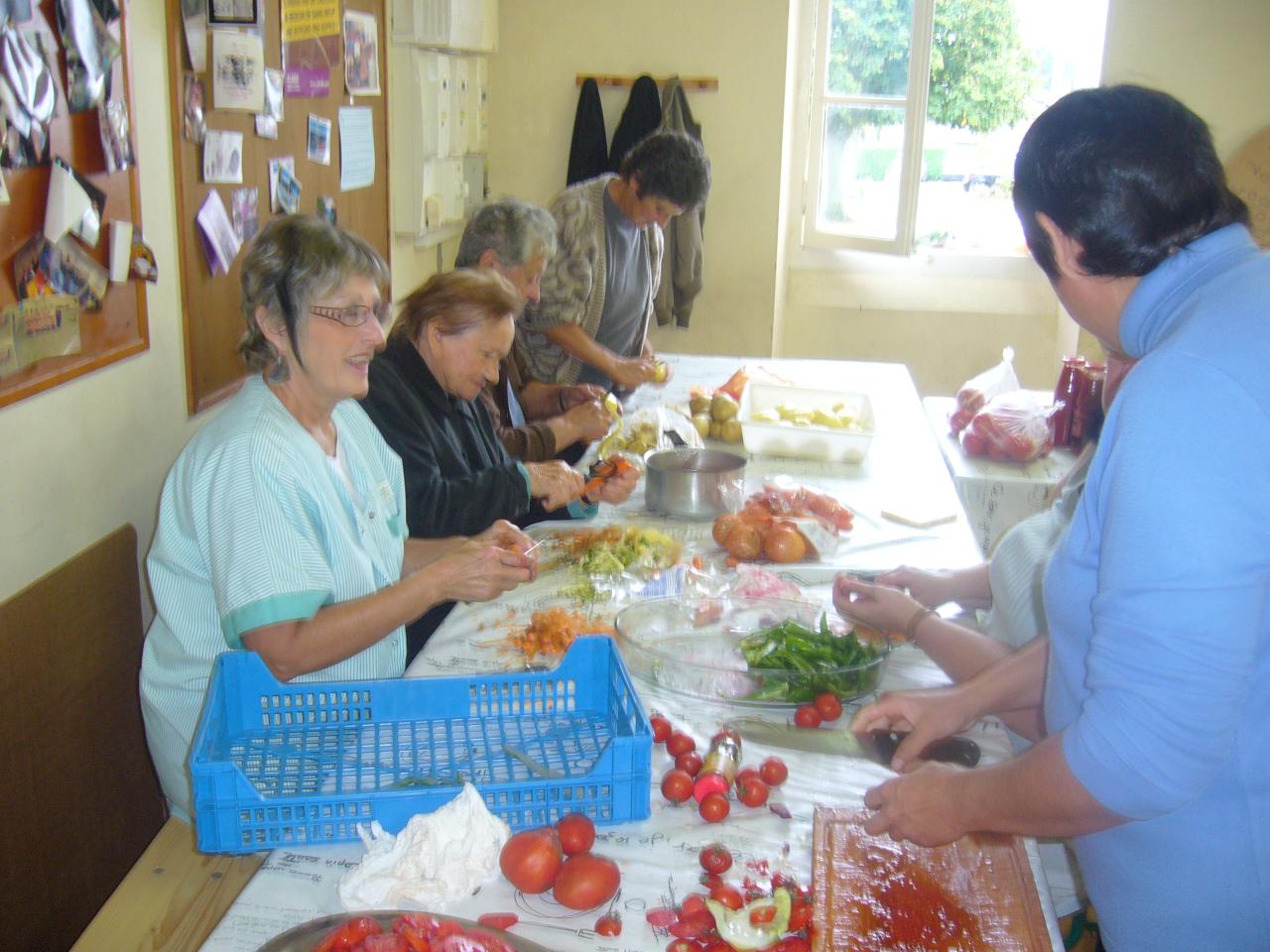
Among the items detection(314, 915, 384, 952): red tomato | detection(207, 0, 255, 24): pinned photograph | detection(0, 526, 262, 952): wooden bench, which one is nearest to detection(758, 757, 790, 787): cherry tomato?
detection(314, 915, 384, 952): red tomato

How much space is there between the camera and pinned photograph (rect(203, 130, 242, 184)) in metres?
2.61

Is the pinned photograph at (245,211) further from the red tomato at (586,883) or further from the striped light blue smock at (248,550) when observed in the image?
the red tomato at (586,883)

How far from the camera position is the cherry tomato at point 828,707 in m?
1.61

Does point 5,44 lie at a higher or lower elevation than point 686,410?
higher

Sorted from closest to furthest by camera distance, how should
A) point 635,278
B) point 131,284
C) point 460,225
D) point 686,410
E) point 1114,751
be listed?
point 1114,751 → point 131,284 → point 686,410 → point 635,278 → point 460,225

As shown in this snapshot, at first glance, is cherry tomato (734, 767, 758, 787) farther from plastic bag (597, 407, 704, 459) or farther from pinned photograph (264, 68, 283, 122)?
pinned photograph (264, 68, 283, 122)

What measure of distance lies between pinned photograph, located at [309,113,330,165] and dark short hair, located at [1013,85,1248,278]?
2664 millimetres

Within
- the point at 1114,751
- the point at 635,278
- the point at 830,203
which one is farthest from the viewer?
the point at 830,203

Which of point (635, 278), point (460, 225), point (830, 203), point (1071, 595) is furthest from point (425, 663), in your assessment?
point (830, 203)

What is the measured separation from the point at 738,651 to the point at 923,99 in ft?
13.8

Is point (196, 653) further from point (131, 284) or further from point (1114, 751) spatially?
point (1114, 751)

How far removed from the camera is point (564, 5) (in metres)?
5.13

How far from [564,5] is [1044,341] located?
296 cm

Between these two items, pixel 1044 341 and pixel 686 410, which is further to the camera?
pixel 1044 341
